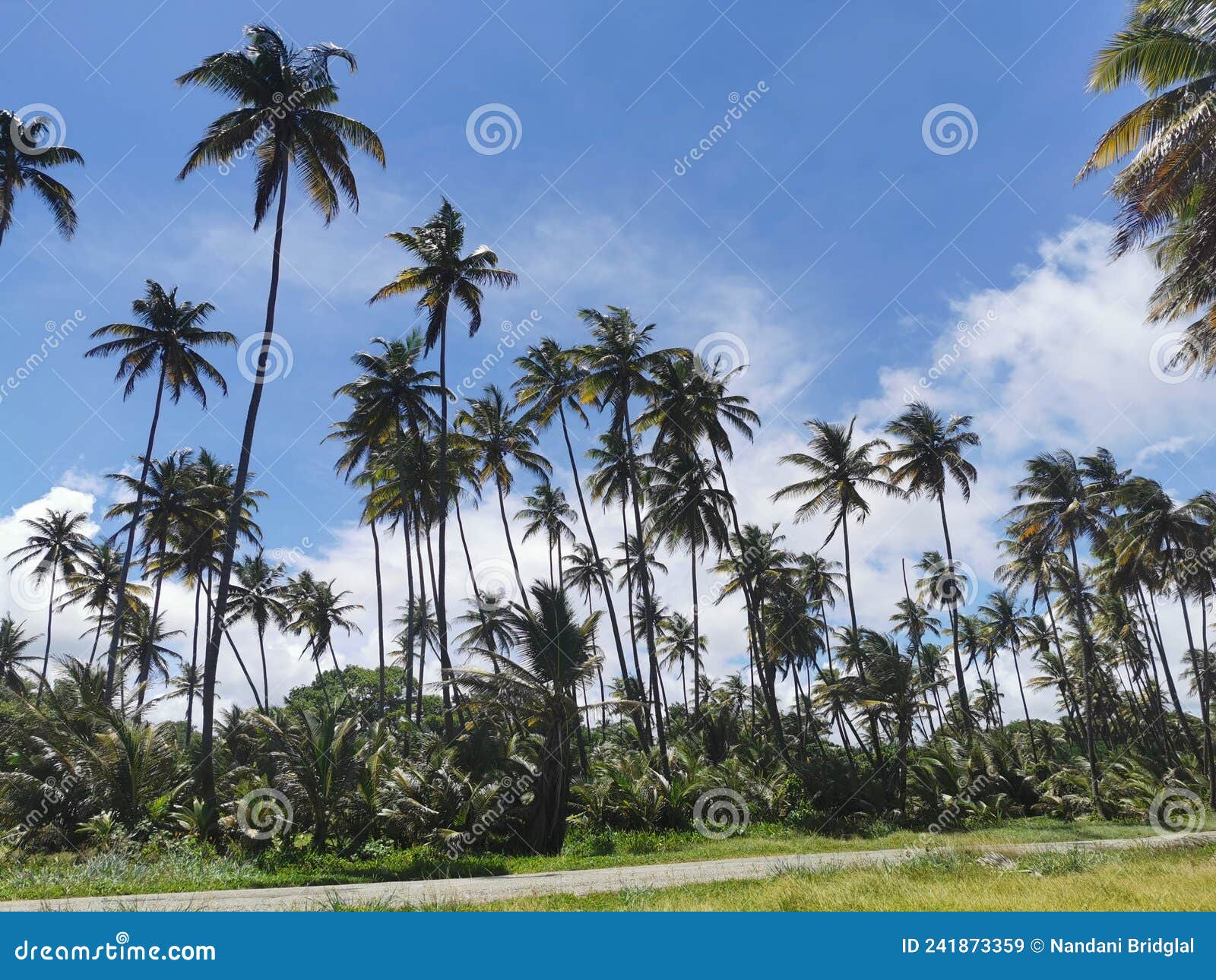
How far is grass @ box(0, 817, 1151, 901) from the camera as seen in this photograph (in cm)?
1384

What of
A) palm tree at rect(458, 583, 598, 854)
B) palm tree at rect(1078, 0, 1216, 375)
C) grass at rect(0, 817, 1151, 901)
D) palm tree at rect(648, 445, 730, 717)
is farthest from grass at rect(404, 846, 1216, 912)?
palm tree at rect(648, 445, 730, 717)

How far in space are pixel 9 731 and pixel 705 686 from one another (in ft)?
152

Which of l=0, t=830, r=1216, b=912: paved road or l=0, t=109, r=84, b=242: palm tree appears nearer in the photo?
l=0, t=830, r=1216, b=912: paved road

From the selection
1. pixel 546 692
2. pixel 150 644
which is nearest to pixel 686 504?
pixel 546 692

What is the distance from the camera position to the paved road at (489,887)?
35.9ft

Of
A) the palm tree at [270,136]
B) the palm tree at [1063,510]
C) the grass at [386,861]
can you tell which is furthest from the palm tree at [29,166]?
the palm tree at [1063,510]

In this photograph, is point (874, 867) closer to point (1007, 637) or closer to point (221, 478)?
point (221, 478)

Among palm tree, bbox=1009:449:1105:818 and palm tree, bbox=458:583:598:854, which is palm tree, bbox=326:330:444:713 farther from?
palm tree, bbox=1009:449:1105:818

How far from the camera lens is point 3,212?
22.7m

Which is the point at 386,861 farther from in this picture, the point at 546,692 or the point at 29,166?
the point at 29,166

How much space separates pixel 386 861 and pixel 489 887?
5.23 meters

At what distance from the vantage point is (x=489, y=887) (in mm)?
13320

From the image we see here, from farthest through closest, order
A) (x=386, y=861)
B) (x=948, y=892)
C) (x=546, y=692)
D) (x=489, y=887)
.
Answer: (x=546, y=692)
(x=386, y=861)
(x=489, y=887)
(x=948, y=892)

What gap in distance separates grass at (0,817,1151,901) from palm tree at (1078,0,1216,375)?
591 inches
